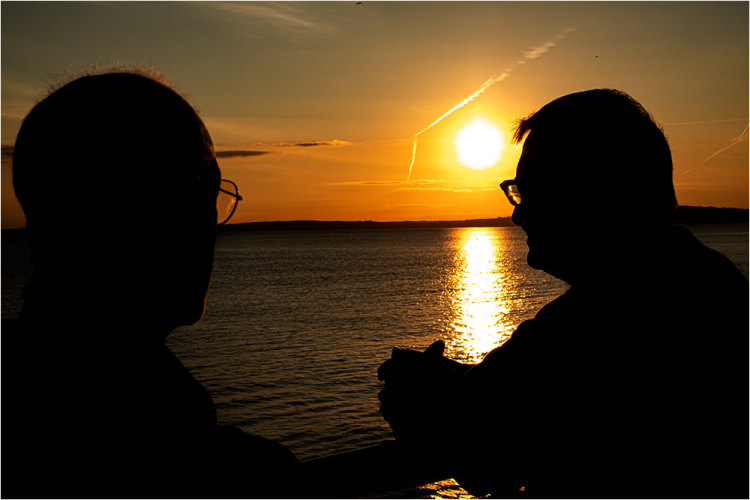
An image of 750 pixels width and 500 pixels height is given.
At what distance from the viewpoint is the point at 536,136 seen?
193 cm

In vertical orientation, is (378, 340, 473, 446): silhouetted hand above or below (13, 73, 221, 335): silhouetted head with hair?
below

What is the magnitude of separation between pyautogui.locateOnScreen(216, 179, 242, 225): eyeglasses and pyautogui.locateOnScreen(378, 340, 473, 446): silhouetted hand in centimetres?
87

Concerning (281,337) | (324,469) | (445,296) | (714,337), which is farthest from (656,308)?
(445,296)

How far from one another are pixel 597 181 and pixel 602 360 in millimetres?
542

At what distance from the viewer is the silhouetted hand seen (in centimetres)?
209

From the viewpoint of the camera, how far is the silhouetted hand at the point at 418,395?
6.84 feet

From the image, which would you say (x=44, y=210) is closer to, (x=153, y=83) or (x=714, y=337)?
(x=153, y=83)

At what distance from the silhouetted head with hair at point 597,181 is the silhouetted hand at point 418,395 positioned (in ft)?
1.93

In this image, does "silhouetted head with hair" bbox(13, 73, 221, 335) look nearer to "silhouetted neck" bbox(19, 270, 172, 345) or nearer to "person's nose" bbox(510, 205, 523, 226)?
"silhouetted neck" bbox(19, 270, 172, 345)

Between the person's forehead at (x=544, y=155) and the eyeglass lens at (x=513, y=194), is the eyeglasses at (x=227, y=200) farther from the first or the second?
the eyeglass lens at (x=513, y=194)

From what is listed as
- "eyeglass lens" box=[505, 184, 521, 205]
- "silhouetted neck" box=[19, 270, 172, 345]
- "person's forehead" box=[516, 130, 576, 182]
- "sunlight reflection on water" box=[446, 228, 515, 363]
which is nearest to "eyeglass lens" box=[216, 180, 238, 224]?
"silhouetted neck" box=[19, 270, 172, 345]

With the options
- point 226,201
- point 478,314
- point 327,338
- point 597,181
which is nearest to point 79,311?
point 226,201

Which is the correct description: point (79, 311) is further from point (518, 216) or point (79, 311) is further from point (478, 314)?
point (478, 314)

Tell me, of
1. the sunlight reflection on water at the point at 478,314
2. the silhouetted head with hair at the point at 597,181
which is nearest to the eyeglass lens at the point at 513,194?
the silhouetted head with hair at the point at 597,181
